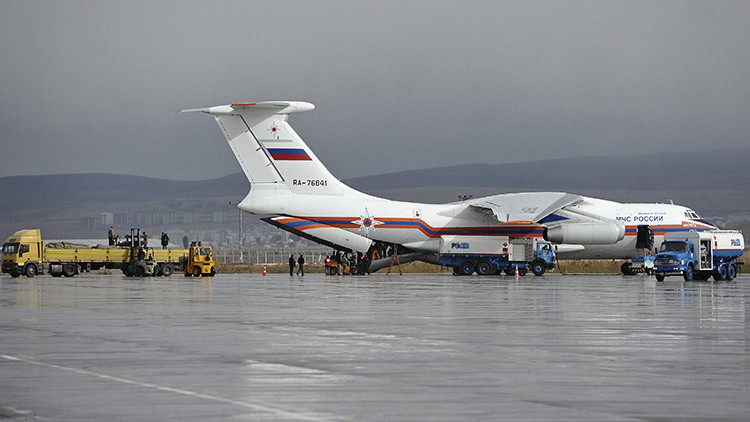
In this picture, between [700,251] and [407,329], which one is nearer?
[407,329]

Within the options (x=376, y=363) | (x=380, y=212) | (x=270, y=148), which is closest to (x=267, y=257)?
(x=380, y=212)

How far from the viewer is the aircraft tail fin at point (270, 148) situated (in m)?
51.8

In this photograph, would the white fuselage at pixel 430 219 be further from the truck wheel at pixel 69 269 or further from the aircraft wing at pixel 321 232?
the truck wheel at pixel 69 269

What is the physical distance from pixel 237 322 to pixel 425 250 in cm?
3537

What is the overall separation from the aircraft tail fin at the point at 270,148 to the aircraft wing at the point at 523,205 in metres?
8.62

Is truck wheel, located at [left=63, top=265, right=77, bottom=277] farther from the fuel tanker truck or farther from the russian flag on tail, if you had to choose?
the fuel tanker truck

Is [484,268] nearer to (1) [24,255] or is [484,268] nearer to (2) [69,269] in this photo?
(2) [69,269]

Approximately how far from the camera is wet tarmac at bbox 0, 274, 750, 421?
370 inches

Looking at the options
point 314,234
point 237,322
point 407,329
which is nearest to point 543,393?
point 407,329

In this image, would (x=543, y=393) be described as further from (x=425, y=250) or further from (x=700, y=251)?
(x=425, y=250)

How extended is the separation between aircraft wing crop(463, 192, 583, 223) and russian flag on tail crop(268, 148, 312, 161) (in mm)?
9222

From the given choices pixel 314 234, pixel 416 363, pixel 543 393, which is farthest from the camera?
pixel 314 234

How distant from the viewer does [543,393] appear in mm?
10281

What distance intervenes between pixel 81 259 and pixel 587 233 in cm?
2924
